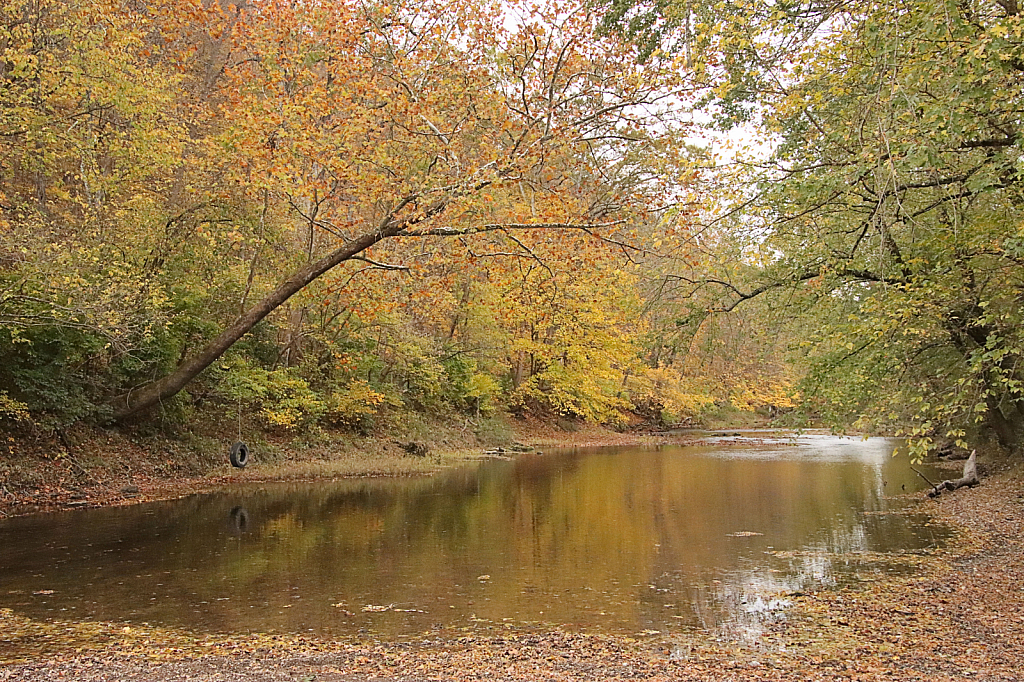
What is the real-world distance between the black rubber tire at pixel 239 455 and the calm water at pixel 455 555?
50.5 inches

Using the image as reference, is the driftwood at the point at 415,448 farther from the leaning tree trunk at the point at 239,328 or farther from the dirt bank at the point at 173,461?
the leaning tree trunk at the point at 239,328

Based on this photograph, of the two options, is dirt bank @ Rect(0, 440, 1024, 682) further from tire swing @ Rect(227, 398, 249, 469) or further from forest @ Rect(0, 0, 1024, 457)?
tire swing @ Rect(227, 398, 249, 469)

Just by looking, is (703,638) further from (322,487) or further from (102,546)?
(322,487)

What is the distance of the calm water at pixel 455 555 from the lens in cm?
743

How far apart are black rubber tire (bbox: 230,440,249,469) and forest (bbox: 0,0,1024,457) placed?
3.26ft

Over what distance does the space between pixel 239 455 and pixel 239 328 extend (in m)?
4.05

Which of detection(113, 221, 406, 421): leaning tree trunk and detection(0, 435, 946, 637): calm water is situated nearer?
detection(0, 435, 946, 637): calm water

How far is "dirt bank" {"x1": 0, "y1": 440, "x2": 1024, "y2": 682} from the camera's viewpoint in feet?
18.2

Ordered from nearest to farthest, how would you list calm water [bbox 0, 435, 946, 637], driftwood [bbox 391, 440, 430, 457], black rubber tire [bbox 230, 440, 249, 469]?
1. calm water [bbox 0, 435, 946, 637]
2. black rubber tire [bbox 230, 440, 249, 469]
3. driftwood [bbox 391, 440, 430, 457]

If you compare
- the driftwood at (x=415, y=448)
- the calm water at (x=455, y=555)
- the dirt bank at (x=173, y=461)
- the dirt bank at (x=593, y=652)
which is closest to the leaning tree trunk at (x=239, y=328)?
the dirt bank at (x=173, y=461)

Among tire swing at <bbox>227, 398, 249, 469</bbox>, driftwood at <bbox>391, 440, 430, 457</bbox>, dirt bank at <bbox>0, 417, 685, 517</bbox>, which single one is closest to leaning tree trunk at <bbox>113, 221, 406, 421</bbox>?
dirt bank at <bbox>0, 417, 685, 517</bbox>

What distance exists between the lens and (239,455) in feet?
59.1

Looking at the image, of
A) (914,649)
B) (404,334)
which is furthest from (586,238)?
(404,334)

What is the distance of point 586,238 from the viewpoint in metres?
13.3
